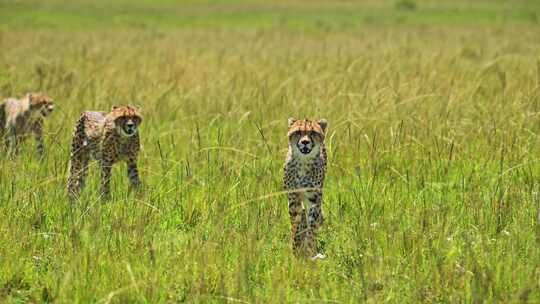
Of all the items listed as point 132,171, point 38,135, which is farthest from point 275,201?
point 38,135

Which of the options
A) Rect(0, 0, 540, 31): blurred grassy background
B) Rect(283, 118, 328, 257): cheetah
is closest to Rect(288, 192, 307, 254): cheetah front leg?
Rect(283, 118, 328, 257): cheetah

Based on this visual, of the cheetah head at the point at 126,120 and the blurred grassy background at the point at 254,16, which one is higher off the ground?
the cheetah head at the point at 126,120

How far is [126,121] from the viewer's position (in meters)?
6.21

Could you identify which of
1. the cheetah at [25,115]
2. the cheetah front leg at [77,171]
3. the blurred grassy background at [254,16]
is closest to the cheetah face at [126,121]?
the cheetah front leg at [77,171]

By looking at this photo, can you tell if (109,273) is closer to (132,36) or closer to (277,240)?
(277,240)

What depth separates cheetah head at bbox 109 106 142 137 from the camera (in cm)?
618

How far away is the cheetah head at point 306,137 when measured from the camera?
462 cm

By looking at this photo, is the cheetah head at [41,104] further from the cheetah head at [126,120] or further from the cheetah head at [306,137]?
the cheetah head at [306,137]

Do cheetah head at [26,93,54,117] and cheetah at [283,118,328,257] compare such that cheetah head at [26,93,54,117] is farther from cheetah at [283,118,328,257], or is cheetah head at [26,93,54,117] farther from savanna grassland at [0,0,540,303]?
cheetah at [283,118,328,257]

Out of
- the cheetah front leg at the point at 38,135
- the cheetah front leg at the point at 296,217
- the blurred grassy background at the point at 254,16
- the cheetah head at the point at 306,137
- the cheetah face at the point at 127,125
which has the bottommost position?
the blurred grassy background at the point at 254,16

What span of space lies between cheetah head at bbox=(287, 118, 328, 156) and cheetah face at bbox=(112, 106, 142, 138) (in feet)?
6.11

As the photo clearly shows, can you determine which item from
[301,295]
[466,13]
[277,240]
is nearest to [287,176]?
[277,240]

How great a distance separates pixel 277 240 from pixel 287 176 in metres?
0.45

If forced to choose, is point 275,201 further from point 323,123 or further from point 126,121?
point 126,121
